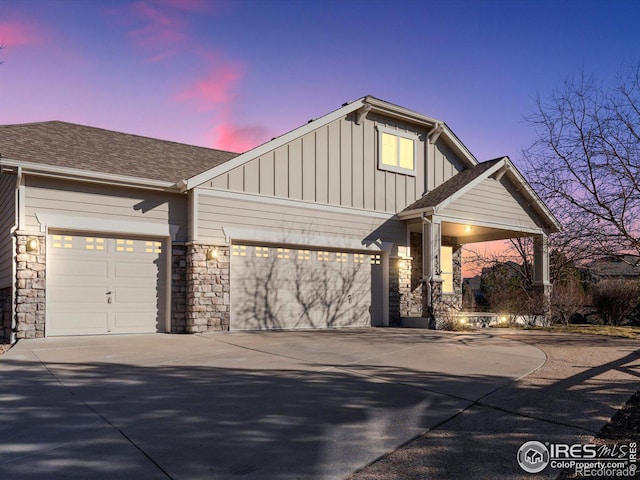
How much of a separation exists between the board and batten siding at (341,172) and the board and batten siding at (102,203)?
102cm

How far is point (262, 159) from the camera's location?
516 inches

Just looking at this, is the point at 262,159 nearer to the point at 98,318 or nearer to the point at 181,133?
the point at 98,318

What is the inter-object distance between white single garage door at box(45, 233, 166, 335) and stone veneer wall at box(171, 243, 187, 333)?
0.26 metres

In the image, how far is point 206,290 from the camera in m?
12.0

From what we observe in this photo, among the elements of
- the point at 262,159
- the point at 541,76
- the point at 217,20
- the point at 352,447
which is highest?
the point at 217,20

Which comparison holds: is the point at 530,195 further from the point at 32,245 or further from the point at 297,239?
the point at 32,245

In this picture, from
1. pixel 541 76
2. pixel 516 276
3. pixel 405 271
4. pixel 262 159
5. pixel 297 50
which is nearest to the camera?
pixel 541 76

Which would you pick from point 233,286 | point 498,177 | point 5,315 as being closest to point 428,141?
point 498,177

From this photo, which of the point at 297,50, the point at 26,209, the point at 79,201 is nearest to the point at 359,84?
the point at 297,50

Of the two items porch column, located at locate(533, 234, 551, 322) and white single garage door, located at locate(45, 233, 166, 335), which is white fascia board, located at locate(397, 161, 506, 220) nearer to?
porch column, located at locate(533, 234, 551, 322)

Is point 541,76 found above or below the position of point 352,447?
above

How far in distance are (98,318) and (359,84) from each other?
10306mm

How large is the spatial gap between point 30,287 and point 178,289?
3.12m

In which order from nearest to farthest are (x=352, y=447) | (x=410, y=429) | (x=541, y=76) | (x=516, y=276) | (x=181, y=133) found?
(x=352, y=447)
(x=410, y=429)
(x=541, y=76)
(x=181, y=133)
(x=516, y=276)
